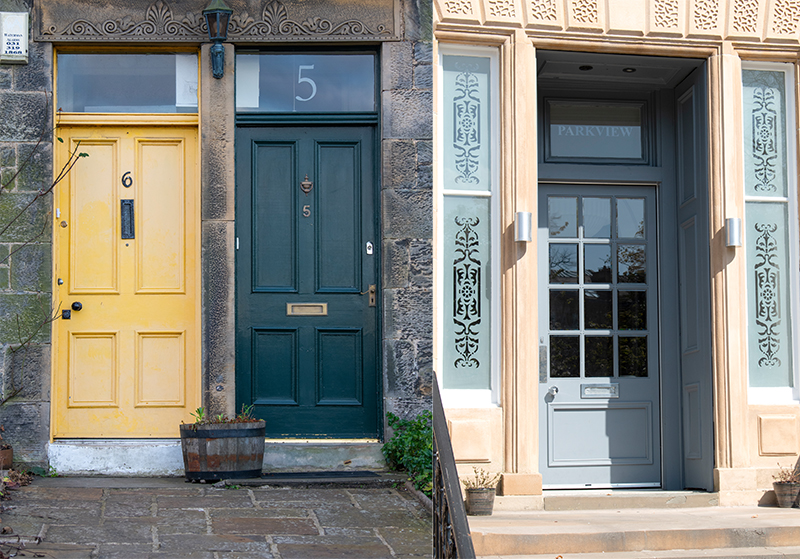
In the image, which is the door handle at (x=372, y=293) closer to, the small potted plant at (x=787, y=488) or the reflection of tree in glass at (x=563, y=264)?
the reflection of tree in glass at (x=563, y=264)

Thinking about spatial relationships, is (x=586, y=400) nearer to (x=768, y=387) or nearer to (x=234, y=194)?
(x=768, y=387)

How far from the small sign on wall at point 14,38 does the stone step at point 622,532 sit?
4699 millimetres

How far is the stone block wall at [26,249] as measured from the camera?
6.72 meters

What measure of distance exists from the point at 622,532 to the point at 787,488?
1.82 metres

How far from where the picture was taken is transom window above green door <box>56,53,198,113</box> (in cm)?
710

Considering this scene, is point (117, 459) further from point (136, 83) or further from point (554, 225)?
point (554, 225)

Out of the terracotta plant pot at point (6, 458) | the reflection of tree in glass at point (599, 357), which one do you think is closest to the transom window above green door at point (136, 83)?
the terracotta plant pot at point (6, 458)

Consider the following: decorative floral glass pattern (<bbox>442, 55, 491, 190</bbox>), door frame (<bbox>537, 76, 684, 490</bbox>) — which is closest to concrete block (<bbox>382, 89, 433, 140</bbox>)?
decorative floral glass pattern (<bbox>442, 55, 491, 190</bbox>)

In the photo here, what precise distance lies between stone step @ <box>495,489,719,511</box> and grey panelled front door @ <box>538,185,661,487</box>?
1.81 ft

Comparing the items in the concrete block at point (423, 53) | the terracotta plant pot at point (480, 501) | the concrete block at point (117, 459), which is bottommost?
the terracotta plant pot at point (480, 501)

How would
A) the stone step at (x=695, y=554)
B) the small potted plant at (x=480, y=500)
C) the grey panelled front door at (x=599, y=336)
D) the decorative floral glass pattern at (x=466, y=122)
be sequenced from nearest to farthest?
1. the stone step at (x=695, y=554)
2. the small potted plant at (x=480, y=500)
3. the decorative floral glass pattern at (x=466, y=122)
4. the grey panelled front door at (x=599, y=336)

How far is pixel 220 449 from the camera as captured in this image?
20.7 feet

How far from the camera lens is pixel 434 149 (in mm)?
6902

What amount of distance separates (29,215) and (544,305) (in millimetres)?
4025
